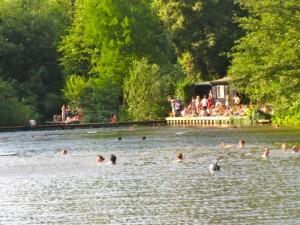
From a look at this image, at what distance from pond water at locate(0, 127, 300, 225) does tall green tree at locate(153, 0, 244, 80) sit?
32630 mm

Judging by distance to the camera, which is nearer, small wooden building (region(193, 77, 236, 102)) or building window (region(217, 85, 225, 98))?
small wooden building (region(193, 77, 236, 102))

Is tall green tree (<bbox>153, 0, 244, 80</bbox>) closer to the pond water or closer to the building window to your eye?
the building window

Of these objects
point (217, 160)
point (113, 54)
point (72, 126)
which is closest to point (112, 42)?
point (113, 54)

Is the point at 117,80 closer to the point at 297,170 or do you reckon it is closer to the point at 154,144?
the point at 154,144

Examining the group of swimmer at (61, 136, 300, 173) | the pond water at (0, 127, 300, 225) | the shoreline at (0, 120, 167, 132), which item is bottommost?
the pond water at (0, 127, 300, 225)

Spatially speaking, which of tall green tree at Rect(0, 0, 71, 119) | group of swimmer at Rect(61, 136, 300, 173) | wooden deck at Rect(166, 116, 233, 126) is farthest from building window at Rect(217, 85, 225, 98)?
group of swimmer at Rect(61, 136, 300, 173)

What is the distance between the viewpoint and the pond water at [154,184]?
79.2ft

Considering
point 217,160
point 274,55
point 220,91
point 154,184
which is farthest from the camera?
point 220,91

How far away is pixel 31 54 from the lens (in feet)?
290

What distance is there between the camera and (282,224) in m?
21.5

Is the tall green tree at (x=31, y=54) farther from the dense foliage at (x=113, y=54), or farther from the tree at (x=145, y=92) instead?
the tree at (x=145, y=92)

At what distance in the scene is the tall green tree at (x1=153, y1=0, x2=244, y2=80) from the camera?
8512cm

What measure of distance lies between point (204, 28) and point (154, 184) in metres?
56.1

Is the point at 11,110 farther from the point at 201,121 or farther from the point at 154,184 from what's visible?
the point at 154,184
